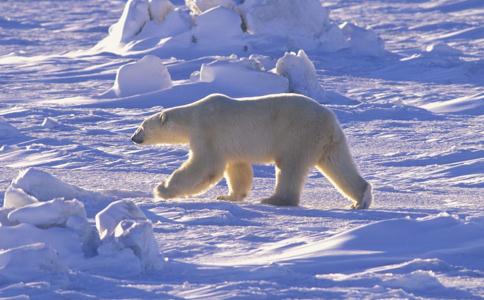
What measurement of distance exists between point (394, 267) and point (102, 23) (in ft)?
65.5

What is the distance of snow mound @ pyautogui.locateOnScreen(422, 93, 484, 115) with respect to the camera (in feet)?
42.1

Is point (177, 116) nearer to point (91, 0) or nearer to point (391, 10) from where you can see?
point (391, 10)

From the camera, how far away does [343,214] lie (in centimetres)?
643

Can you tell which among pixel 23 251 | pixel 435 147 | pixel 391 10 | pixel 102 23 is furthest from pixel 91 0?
pixel 23 251

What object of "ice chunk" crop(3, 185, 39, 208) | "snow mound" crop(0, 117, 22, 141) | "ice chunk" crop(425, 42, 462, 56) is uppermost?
"ice chunk" crop(3, 185, 39, 208)

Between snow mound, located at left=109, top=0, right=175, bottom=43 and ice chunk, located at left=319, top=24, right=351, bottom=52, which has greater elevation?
snow mound, located at left=109, top=0, right=175, bottom=43

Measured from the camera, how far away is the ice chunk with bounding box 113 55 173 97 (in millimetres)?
13375

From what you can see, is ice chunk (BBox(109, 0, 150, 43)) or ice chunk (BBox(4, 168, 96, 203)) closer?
ice chunk (BBox(4, 168, 96, 203))

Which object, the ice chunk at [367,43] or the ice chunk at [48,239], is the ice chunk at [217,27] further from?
the ice chunk at [48,239]

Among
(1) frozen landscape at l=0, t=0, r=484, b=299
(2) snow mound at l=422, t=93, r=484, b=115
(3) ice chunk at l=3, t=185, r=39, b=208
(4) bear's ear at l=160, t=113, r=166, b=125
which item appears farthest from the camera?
(2) snow mound at l=422, t=93, r=484, b=115

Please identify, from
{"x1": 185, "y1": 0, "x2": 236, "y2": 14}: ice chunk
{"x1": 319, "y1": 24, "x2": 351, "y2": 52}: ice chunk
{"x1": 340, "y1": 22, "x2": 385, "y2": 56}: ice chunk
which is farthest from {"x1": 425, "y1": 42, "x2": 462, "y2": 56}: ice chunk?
{"x1": 185, "y1": 0, "x2": 236, "y2": 14}: ice chunk

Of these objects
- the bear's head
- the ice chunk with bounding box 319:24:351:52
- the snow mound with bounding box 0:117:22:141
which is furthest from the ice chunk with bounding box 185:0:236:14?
the bear's head

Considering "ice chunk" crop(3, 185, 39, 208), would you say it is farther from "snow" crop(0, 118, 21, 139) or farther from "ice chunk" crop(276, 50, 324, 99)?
"ice chunk" crop(276, 50, 324, 99)

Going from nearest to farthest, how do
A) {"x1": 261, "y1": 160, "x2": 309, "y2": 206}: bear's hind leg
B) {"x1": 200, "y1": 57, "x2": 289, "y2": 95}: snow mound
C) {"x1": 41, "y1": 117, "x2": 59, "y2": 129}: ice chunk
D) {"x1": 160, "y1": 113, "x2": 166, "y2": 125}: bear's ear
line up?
{"x1": 261, "y1": 160, "x2": 309, "y2": 206}: bear's hind leg
{"x1": 160, "y1": 113, "x2": 166, "y2": 125}: bear's ear
{"x1": 41, "y1": 117, "x2": 59, "y2": 129}: ice chunk
{"x1": 200, "y1": 57, "x2": 289, "y2": 95}: snow mound
